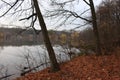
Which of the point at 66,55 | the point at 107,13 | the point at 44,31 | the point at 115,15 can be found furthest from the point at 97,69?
the point at 115,15

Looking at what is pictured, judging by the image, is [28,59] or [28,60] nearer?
[28,60]

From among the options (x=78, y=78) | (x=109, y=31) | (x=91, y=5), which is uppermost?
(x=91, y=5)

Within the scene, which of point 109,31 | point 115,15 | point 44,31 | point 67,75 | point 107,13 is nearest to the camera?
point 67,75

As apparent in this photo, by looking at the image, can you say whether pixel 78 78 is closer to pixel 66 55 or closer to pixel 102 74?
pixel 102 74

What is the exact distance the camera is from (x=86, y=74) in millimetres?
10328

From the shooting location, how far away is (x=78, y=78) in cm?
992

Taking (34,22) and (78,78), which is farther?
(34,22)

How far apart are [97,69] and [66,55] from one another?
31.5 ft

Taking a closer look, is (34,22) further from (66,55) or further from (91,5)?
(66,55)

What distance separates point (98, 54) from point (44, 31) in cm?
499

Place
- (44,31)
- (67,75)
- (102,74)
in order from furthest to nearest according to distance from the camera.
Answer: (44,31)
(67,75)
(102,74)

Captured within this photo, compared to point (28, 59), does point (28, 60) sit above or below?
above

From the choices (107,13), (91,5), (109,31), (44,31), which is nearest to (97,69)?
(44,31)

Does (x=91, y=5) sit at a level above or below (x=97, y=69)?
above
